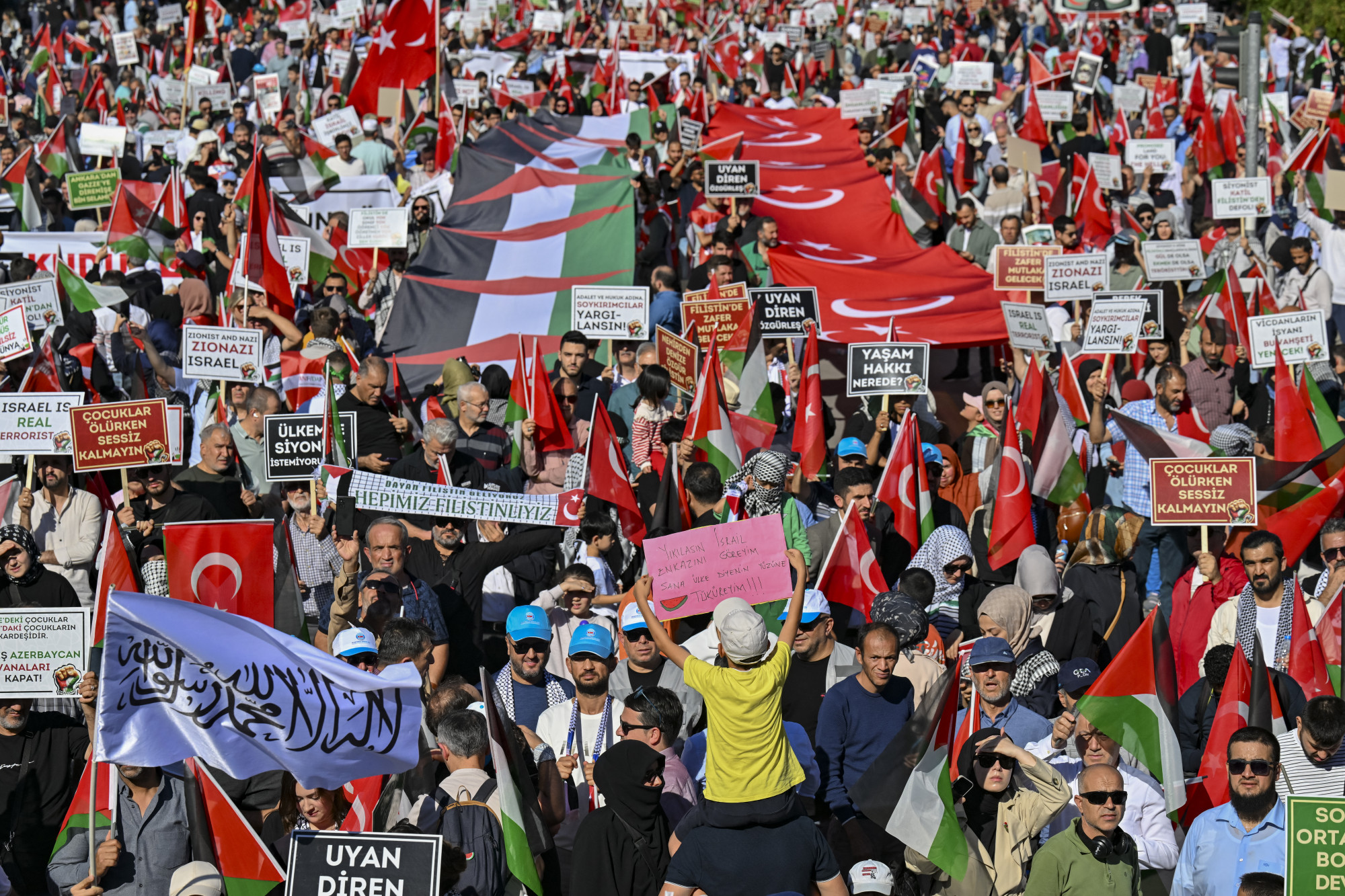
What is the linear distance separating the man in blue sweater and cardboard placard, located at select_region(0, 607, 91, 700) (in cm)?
310

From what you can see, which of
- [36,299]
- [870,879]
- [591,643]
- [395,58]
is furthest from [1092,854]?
[395,58]

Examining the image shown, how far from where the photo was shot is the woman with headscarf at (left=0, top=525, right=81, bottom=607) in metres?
7.86

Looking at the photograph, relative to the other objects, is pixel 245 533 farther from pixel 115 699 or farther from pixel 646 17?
pixel 646 17

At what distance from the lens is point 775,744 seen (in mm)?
5535

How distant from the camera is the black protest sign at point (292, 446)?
368 inches

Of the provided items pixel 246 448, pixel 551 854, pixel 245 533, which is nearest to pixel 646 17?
pixel 246 448

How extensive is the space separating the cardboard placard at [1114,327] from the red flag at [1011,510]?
2473mm

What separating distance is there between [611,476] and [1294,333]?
5.07m

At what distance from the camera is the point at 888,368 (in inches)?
420

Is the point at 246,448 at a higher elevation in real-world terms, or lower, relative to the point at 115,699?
lower

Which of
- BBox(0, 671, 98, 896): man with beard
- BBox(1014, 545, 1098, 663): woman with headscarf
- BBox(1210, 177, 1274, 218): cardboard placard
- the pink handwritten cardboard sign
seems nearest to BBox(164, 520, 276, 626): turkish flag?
BBox(0, 671, 98, 896): man with beard

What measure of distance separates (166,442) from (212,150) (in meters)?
9.14

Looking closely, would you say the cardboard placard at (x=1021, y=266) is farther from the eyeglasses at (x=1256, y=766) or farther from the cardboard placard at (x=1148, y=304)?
the eyeglasses at (x=1256, y=766)

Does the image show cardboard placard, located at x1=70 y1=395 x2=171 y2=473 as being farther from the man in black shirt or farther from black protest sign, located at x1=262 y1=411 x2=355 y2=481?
the man in black shirt
